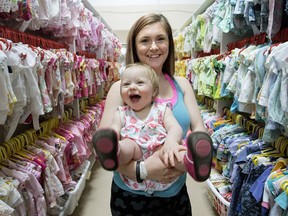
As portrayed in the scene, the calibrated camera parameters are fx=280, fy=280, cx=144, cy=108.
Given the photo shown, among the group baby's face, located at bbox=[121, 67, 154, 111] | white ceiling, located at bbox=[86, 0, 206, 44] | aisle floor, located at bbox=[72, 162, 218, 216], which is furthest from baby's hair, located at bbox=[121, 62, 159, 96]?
white ceiling, located at bbox=[86, 0, 206, 44]

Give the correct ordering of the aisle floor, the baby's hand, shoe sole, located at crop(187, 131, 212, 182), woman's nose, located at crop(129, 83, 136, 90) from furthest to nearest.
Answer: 1. the aisle floor
2. woman's nose, located at crop(129, 83, 136, 90)
3. the baby's hand
4. shoe sole, located at crop(187, 131, 212, 182)

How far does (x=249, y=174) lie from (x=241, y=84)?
0.55 metres

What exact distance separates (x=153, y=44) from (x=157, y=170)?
0.51 metres

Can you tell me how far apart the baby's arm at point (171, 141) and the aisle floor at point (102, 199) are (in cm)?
174

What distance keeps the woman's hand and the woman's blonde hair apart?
0.45 m

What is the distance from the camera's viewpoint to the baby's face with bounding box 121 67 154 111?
1111 millimetres

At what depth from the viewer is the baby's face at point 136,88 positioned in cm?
111

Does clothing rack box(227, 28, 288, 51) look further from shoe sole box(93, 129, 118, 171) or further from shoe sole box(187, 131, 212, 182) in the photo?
shoe sole box(93, 129, 118, 171)

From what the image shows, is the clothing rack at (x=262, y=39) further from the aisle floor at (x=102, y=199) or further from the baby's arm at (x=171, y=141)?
the aisle floor at (x=102, y=199)

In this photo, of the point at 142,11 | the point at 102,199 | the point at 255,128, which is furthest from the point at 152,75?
the point at 142,11

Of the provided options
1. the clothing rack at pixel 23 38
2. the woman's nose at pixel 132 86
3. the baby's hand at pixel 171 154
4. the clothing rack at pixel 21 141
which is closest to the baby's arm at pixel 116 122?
the woman's nose at pixel 132 86

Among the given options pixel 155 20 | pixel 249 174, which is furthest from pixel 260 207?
pixel 155 20

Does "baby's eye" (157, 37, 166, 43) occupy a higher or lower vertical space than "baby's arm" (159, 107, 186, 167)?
higher

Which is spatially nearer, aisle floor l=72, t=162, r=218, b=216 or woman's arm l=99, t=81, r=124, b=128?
woman's arm l=99, t=81, r=124, b=128
